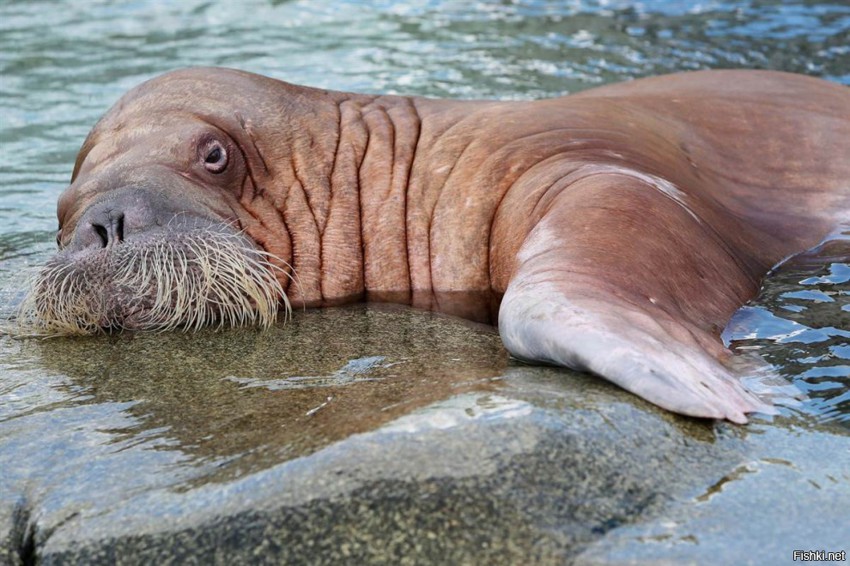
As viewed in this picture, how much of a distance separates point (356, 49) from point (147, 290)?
6722 mm

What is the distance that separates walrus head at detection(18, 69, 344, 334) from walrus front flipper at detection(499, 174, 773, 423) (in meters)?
1.25

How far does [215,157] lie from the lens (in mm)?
5047

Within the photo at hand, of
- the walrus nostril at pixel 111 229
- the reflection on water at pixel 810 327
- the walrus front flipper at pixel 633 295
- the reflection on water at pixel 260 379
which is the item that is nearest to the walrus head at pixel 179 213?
the walrus nostril at pixel 111 229

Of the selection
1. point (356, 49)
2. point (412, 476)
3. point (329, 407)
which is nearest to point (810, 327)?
point (329, 407)

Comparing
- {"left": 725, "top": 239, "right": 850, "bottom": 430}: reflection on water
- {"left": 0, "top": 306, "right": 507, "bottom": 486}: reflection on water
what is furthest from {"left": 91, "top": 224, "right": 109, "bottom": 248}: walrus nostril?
{"left": 725, "top": 239, "right": 850, "bottom": 430}: reflection on water

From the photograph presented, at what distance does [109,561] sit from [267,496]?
14.8 inches

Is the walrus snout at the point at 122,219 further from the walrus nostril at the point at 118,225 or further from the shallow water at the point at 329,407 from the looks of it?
the shallow water at the point at 329,407

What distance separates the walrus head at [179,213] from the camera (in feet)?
15.2

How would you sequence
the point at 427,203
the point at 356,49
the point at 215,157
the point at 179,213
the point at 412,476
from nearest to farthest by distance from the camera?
the point at 412,476, the point at 179,213, the point at 215,157, the point at 427,203, the point at 356,49

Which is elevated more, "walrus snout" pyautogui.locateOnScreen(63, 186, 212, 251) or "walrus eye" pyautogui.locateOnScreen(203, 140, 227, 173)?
"walrus eye" pyautogui.locateOnScreen(203, 140, 227, 173)

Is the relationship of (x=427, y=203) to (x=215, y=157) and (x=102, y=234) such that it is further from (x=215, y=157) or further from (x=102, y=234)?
(x=102, y=234)

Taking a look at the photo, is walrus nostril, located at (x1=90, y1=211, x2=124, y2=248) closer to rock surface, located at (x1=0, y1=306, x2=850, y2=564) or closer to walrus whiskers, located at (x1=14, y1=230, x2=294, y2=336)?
walrus whiskers, located at (x1=14, y1=230, x2=294, y2=336)

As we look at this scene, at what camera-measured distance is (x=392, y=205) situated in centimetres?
525

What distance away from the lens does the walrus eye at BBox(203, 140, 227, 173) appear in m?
5.02
